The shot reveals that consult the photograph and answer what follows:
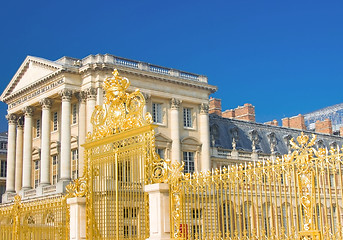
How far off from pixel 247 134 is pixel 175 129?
11.9 metres

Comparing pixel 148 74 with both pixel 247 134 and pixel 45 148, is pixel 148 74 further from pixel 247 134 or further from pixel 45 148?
pixel 247 134

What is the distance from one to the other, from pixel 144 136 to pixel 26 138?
3114cm

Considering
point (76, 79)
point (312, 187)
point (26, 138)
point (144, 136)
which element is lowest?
point (312, 187)

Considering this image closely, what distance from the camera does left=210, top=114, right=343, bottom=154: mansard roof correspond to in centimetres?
4847

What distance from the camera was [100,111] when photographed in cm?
1409

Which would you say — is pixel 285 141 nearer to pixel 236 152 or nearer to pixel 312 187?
pixel 236 152

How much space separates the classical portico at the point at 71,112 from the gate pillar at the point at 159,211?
24.9 meters

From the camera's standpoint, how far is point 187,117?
4359 cm

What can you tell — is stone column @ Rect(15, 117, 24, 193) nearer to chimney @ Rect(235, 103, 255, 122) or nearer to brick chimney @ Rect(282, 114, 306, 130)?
chimney @ Rect(235, 103, 255, 122)

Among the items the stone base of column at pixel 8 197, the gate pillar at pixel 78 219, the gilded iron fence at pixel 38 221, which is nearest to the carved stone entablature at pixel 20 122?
the stone base of column at pixel 8 197

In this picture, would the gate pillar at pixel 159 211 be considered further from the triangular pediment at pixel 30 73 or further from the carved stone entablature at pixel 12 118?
the carved stone entablature at pixel 12 118

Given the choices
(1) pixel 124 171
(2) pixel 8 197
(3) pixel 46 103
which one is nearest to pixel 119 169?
(1) pixel 124 171

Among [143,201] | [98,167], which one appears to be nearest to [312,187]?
[143,201]

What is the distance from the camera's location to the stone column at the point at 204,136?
42975mm
